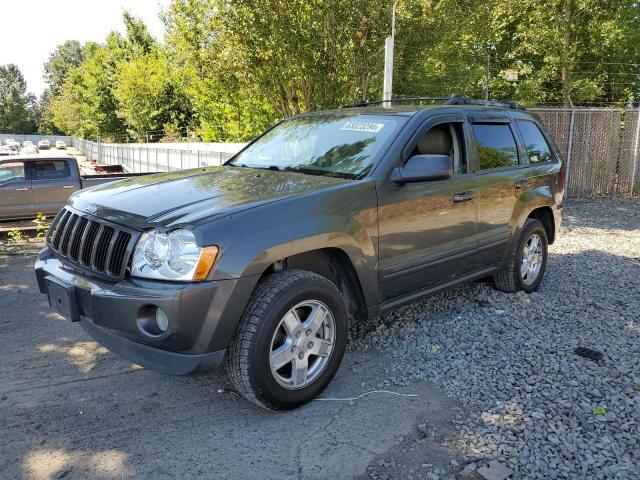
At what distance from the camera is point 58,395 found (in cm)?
344

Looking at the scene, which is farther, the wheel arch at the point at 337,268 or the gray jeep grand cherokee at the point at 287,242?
the wheel arch at the point at 337,268

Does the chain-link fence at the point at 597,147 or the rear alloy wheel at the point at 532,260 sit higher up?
the chain-link fence at the point at 597,147

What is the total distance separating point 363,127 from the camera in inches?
162

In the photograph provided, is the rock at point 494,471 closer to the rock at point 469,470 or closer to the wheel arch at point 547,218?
the rock at point 469,470

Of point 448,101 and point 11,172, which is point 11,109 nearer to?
point 11,172

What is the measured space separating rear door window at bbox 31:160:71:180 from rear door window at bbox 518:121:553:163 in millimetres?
10320

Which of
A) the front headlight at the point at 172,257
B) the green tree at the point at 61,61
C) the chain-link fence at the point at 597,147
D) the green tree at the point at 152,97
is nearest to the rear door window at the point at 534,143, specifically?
the front headlight at the point at 172,257

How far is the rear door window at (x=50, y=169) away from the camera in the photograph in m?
11.9

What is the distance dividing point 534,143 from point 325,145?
Result: 102 inches

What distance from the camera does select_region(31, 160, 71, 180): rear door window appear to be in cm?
1192

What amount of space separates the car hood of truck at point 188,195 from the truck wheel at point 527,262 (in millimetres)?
2493

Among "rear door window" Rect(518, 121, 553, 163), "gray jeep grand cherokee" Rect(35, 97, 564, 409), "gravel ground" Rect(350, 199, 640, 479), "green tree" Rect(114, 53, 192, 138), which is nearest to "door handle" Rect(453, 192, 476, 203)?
"gray jeep grand cherokee" Rect(35, 97, 564, 409)

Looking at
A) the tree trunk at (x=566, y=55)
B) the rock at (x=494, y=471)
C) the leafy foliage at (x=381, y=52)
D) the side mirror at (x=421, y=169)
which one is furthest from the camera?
the tree trunk at (x=566, y=55)

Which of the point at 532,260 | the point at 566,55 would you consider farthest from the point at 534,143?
the point at 566,55
